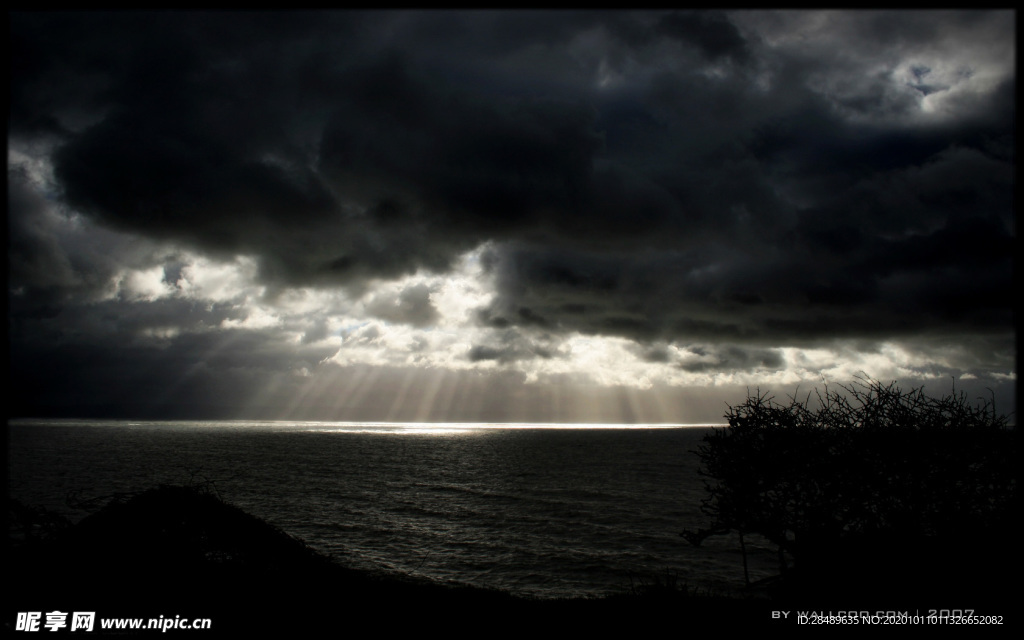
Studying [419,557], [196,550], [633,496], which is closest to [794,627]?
[196,550]

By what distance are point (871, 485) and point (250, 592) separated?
22.5m

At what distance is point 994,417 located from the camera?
20500 millimetres

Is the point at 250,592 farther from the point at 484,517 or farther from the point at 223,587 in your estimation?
the point at 484,517

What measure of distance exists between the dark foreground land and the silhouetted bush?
5.90 ft

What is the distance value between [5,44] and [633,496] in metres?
75.3

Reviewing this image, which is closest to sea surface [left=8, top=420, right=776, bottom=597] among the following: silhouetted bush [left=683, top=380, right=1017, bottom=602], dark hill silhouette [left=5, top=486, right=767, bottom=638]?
dark hill silhouette [left=5, top=486, right=767, bottom=638]

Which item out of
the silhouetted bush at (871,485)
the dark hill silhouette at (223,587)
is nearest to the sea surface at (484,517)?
the dark hill silhouette at (223,587)

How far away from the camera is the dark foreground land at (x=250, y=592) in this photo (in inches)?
440

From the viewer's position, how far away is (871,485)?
20.2 meters

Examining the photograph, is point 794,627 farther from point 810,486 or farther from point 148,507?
point 148,507

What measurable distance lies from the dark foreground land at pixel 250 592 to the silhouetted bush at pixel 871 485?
1.80 m

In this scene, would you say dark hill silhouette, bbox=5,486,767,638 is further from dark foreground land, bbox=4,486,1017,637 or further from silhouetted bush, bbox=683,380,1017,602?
silhouetted bush, bbox=683,380,1017,602

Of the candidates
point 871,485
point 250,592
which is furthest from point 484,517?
point 250,592

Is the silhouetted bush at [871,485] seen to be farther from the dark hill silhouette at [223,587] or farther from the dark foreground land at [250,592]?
the dark hill silhouette at [223,587]
